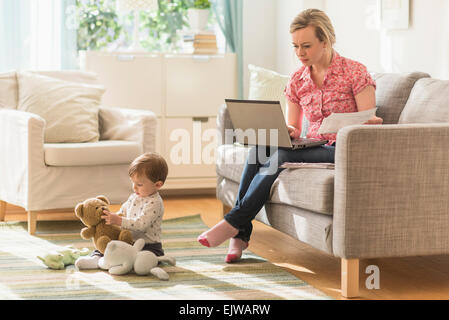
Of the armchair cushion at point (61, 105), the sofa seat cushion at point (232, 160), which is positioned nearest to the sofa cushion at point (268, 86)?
the sofa seat cushion at point (232, 160)

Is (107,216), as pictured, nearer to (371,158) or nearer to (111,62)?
(371,158)

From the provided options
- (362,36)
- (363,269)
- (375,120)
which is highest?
(362,36)

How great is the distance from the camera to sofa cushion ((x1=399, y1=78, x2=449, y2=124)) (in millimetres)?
2830

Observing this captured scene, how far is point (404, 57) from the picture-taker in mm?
3756

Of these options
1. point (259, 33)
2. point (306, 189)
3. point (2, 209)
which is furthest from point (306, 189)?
point (259, 33)

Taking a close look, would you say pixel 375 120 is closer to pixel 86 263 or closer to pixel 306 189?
pixel 306 189

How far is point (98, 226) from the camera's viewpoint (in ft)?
9.48

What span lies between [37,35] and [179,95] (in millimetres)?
1088

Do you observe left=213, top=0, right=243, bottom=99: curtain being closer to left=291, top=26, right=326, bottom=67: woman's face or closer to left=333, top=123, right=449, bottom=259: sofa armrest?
left=291, top=26, right=326, bottom=67: woman's face

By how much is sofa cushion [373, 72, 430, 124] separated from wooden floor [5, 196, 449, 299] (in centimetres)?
63

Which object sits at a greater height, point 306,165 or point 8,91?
point 8,91

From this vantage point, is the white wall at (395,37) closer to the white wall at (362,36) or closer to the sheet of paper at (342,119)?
the white wall at (362,36)

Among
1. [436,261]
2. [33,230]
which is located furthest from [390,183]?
[33,230]

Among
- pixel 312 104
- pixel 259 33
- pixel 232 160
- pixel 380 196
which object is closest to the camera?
pixel 380 196
